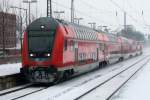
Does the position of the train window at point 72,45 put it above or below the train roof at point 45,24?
below

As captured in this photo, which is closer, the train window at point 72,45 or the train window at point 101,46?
the train window at point 72,45

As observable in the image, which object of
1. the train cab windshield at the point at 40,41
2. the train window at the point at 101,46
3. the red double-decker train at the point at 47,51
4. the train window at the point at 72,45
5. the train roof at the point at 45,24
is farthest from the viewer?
the train window at the point at 101,46

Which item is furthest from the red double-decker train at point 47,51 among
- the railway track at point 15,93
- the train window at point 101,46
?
the train window at point 101,46

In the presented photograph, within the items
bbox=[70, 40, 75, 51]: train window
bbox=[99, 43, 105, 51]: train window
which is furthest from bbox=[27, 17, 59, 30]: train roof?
bbox=[99, 43, 105, 51]: train window

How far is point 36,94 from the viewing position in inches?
699

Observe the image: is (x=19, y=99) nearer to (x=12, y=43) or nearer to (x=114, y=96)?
(x=114, y=96)

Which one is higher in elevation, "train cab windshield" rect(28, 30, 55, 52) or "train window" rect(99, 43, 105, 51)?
"train cab windshield" rect(28, 30, 55, 52)

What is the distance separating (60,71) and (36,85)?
166cm

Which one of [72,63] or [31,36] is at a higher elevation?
[31,36]

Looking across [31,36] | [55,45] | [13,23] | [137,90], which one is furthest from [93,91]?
[13,23]

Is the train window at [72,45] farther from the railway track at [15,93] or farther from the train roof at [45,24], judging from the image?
the railway track at [15,93]

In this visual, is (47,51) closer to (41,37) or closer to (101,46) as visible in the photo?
(41,37)

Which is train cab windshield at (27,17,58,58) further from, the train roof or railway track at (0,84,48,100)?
railway track at (0,84,48,100)

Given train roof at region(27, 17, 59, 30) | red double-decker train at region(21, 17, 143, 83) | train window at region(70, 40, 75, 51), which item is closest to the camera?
red double-decker train at region(21, 17, 143, 83)
